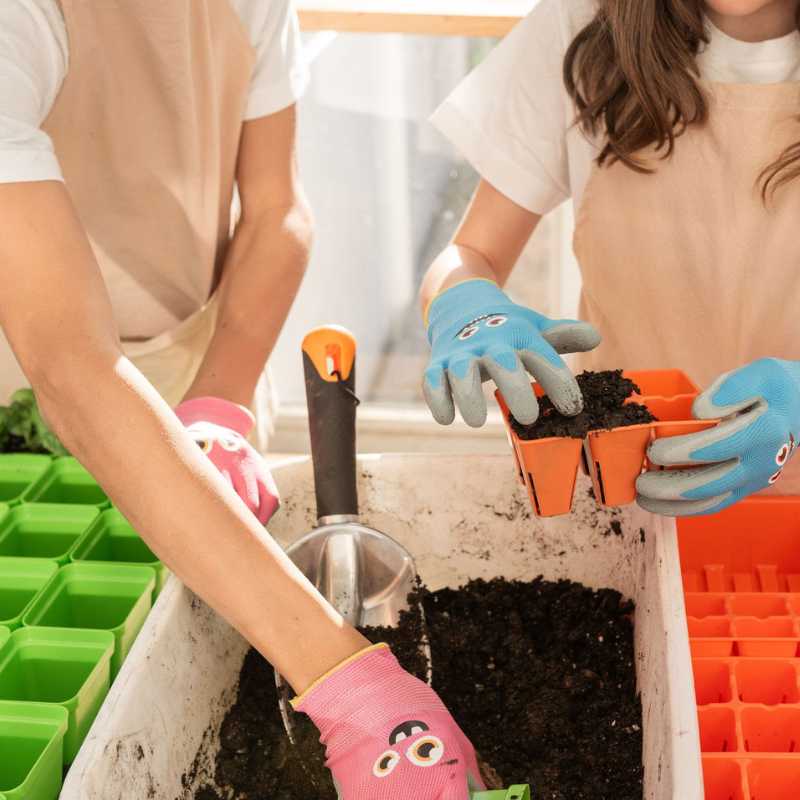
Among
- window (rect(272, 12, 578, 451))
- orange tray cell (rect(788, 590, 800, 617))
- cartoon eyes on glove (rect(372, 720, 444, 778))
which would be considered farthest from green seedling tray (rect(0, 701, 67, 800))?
window (rect(272, 12, 578, 451))

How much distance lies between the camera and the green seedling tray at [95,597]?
0.97m

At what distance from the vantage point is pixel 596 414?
912 mm

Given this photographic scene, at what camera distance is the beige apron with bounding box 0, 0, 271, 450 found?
3.76 feet

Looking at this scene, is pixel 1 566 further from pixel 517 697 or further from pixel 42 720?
pixel 517 697

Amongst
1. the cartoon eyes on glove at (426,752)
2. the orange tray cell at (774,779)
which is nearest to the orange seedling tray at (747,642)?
the orange tray cell at (774,779)

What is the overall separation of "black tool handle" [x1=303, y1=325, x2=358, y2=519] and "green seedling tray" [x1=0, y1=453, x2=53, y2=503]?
1.13ft

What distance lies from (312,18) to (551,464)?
1293mm

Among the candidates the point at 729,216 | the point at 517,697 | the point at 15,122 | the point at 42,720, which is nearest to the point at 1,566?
the point at 42,720

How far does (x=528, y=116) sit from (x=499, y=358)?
491mm

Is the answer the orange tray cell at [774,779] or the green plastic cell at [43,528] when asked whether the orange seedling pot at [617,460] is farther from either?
the green plastic cell at [43,528]

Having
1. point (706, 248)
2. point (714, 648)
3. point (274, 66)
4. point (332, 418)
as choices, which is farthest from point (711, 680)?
point (274, 66)

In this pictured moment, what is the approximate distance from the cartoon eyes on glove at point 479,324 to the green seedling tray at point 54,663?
47 centimetres

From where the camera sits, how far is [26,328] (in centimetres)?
88

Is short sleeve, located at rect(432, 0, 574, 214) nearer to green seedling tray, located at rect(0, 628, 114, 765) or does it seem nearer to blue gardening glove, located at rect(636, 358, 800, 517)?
blue gardening glove, located at rect(636, 358, 800, 517)
